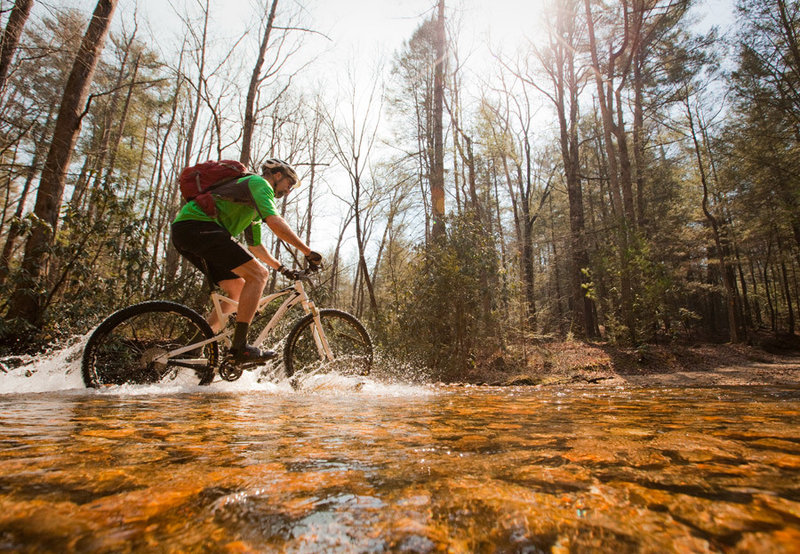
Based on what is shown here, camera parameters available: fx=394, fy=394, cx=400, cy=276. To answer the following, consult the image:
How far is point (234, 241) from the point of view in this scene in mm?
3562

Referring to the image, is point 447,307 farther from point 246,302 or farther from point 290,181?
point 246,302

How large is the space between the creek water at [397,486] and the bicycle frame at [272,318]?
196 cm

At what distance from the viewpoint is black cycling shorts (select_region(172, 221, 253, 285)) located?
3.46 metres

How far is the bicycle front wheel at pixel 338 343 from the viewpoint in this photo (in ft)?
15.0

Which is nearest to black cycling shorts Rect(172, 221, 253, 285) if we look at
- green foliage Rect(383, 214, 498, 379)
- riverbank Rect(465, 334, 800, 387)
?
green foliage Rect(383, 214, 498, 379)

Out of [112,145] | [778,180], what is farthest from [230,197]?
[778,180]

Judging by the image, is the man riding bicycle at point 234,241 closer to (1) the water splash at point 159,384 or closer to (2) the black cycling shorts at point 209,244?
(2) the black cycling shorts at point 209,244

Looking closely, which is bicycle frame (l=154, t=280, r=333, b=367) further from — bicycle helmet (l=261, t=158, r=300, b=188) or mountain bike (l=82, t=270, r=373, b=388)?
bicycle helmet (l=261, t=158, r=300, b=188)

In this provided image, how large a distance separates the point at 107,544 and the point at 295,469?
19.2 inches

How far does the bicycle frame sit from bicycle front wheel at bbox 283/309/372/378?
2.7 inches

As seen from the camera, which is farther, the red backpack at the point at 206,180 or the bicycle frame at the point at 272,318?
the bicycle frame at the point at 272,318

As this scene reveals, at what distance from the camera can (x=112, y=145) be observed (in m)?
16.9

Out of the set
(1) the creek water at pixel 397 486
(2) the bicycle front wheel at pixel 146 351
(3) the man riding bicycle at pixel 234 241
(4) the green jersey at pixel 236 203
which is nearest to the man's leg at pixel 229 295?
(3) the man riding bicycle at pixel 234 241

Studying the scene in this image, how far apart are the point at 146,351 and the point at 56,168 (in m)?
4.32
